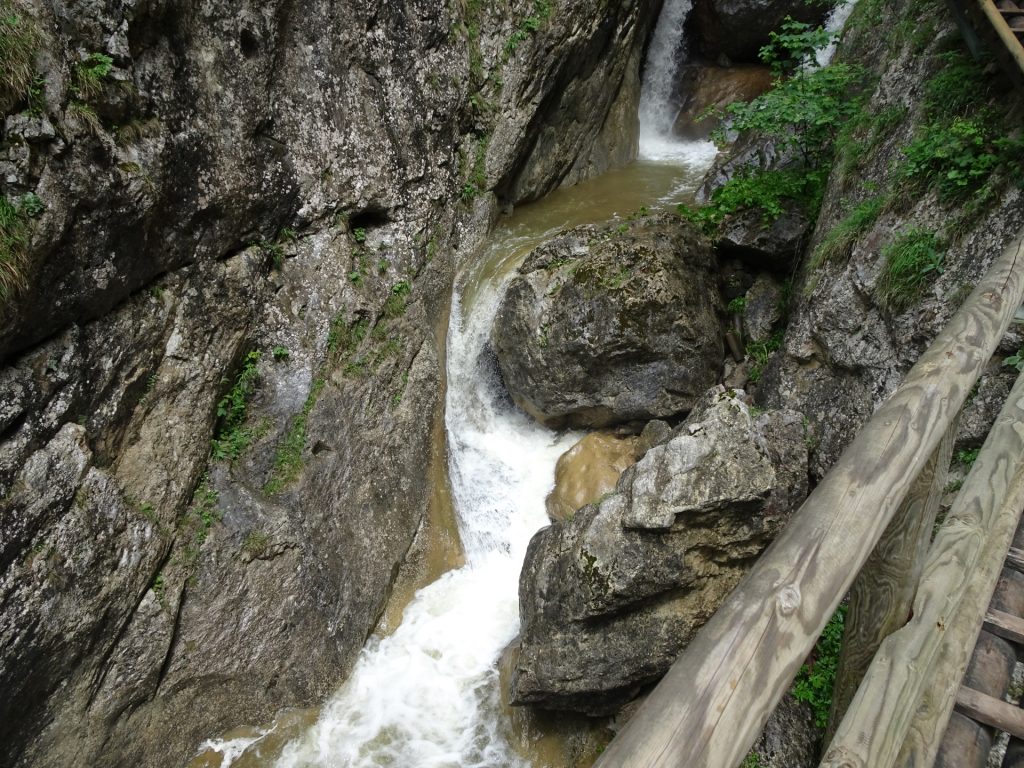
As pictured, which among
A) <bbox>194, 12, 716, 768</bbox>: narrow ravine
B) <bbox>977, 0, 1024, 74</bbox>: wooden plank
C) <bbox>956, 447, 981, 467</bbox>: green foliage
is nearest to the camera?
<bbox>956, 447, 981, 467</bbox>: green foliage

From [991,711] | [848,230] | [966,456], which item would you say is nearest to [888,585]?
[991,711]

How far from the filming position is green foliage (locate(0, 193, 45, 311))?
4.54 m

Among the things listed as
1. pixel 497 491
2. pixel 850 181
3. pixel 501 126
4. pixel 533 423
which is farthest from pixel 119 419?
pixel 850 181

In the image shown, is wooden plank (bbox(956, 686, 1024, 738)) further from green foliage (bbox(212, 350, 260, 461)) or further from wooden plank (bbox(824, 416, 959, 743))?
green foliage (bbox(212, 350, 260, 461))

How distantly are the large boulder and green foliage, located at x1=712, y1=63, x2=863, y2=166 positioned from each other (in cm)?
148

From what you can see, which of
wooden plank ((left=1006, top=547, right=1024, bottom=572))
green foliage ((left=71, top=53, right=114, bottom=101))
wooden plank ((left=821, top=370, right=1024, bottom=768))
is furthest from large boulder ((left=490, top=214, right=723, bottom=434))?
wooden plank ((left=1006, top=547, right=1024, bottom=572))

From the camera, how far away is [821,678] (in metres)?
4.61

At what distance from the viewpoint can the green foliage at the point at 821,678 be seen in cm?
450

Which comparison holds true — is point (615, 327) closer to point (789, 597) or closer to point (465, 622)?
point (465, 622)

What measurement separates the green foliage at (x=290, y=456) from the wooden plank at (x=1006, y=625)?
606 centimetres

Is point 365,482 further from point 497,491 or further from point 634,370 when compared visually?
point 634,370

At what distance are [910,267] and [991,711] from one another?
440 centimetres

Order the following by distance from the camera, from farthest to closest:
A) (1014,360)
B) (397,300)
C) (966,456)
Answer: (397,300) → (966,456) → (1014,360)

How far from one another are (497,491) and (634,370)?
2181mm
